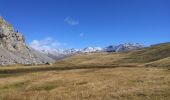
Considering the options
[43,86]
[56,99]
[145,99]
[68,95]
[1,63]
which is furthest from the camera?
[1,63]

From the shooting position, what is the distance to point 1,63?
191 m

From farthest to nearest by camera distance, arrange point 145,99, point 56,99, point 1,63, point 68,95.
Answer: point 1,63 < point 68,95 < point 56,99 < point 145,99

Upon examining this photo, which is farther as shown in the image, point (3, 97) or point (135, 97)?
point (3, 97)

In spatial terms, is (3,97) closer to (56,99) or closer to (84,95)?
(56,99)

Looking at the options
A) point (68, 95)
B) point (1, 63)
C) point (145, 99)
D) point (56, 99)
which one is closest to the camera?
point (145, 99)

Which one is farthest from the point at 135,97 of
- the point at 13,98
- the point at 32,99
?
the point at 13,98

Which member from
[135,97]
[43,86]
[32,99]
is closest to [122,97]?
[135,97]

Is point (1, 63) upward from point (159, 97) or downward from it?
upward

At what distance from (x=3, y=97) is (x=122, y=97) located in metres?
13.1

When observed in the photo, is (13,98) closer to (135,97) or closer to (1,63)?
(135,97)

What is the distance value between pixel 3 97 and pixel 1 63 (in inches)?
6288

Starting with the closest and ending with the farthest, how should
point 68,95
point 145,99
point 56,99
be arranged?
point 145,99 < point 56,99 < point 68,95

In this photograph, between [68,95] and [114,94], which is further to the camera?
[68,95]

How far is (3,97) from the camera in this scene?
36062 millimetres
